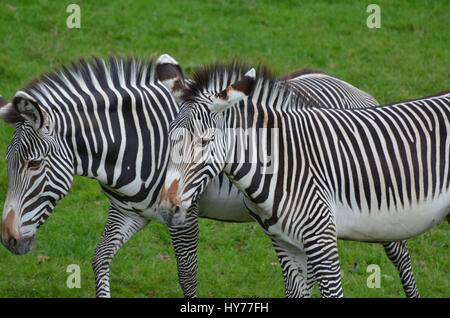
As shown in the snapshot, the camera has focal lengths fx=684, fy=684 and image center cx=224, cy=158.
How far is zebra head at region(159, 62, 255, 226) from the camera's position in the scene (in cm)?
536

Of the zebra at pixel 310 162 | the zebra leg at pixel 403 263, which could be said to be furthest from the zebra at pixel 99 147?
the zebra leg at pixel 403 263

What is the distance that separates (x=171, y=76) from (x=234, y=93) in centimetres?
82

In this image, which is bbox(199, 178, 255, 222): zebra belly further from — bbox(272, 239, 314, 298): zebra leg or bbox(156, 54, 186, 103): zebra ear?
bbox(156, 54, 186, 103): zebra ear

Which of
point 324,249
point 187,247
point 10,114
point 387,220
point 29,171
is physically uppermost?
point 10,114

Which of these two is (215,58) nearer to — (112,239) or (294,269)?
(112,239)

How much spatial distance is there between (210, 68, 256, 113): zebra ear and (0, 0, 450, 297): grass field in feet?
12.2

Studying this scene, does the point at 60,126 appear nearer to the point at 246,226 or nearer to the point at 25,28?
the point at 246,226

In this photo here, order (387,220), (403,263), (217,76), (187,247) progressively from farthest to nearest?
(403,263) < (187,247) < (387,220) < (217,76)

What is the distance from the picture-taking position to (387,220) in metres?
6.26

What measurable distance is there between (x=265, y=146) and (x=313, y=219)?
0.75 m

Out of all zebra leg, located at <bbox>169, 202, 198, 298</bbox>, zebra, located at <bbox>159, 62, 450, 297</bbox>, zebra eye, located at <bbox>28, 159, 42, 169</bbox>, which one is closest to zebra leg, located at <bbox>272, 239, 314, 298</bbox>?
zebra, located at <bbox>159, 62, 450, 297</bbox>

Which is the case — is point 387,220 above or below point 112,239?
above

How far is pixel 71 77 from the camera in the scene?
6617 millimetres

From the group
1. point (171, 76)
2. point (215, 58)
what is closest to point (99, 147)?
point (171, 76)
